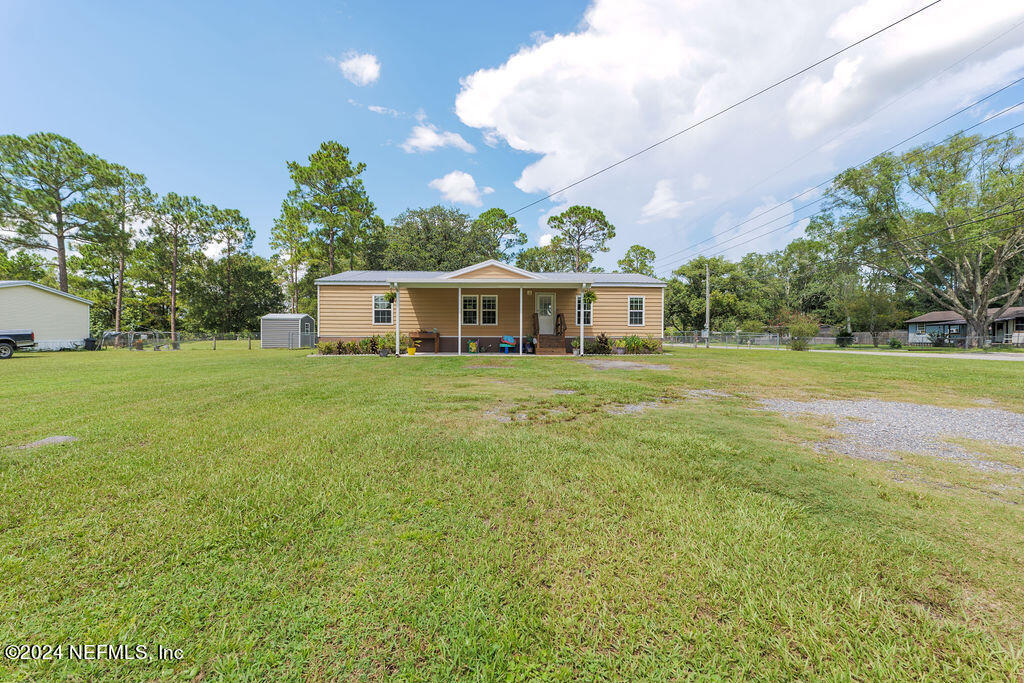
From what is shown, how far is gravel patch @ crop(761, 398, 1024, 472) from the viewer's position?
3.53m

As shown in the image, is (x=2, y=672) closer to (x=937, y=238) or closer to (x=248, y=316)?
(x=937, y=238)

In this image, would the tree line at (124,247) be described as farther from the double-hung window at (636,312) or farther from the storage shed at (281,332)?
the double-hung window at (636,312)

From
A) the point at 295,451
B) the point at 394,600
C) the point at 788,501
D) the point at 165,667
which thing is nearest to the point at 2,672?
the point at 165,667

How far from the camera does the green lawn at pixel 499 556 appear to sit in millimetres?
1345

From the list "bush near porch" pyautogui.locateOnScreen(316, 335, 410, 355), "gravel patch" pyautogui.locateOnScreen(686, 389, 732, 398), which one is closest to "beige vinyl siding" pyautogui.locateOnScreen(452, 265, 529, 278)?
"bush near porch" pyautogui.locateOnScreen(316, 335, 410, 355)

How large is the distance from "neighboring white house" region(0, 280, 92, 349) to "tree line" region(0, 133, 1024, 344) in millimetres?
5519

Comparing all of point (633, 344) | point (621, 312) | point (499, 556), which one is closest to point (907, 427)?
point (499, 556)

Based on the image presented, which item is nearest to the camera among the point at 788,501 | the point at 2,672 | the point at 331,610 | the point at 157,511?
the point at 2,672

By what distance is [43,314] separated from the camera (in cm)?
1912

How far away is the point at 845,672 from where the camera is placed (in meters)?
1.27

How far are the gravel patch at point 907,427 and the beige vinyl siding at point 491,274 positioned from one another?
9721mm

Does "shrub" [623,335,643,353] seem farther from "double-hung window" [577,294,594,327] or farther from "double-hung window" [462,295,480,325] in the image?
"double-hung window" [462,295,480,325]

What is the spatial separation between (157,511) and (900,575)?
4.21 m

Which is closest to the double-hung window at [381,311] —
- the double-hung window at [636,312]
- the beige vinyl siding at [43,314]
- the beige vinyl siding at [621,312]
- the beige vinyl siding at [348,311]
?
the beige vinyl siding at [348,311]
